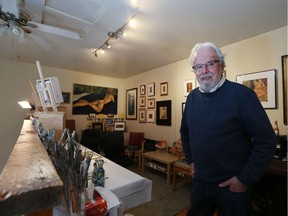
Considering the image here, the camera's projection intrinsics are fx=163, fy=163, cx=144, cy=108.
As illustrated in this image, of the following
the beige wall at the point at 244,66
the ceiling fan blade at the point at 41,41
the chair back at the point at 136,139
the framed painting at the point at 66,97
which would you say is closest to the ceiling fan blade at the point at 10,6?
the ceiling fan blade at the point at 41,41

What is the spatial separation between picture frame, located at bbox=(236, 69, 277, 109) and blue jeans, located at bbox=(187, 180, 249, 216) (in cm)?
160

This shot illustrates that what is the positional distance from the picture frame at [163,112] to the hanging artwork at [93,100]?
5.09ft

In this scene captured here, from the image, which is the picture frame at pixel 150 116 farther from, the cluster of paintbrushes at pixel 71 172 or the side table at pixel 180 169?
the cluster of paintbrushes at pixel 71 172

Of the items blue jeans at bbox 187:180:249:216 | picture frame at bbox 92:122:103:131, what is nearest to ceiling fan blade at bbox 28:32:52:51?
picture frame at bbox 92:122:103:131

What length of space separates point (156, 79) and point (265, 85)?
224 cm

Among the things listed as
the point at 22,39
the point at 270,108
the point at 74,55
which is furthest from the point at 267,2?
the point at 22,39

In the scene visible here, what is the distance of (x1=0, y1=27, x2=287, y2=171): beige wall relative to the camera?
2121 mm

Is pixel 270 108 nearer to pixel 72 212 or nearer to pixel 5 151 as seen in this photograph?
pixel 72 212

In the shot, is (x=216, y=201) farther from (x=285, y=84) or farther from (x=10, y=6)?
(x=10, y=6)

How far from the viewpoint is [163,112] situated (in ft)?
12.1

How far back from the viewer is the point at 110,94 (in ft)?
15.6

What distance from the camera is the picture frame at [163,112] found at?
357 cm

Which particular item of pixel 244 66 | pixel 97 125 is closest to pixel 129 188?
pixel 244 66

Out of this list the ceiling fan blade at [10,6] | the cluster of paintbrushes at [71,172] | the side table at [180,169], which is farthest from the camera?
the side table at [180,169]
